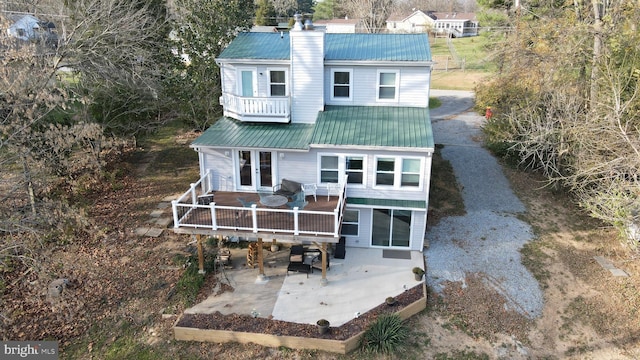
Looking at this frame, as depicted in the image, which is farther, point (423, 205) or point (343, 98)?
point (343, 98)

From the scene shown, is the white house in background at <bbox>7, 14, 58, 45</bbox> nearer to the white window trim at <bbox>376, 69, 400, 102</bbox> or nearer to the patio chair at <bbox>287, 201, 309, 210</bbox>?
the patio chair at <bbox>287, 201, 309, 210</bbox>

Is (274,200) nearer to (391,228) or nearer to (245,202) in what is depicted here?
(245,202)

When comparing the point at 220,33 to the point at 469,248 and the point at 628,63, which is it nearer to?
the point at 469,248

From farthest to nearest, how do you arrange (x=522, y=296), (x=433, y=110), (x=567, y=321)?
(x=433, y=110), (x=522, y=296), (x=567, y=321)

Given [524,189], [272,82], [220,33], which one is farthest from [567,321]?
[220,33]

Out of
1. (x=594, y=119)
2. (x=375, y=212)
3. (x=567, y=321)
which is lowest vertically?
(x=567, y=321)

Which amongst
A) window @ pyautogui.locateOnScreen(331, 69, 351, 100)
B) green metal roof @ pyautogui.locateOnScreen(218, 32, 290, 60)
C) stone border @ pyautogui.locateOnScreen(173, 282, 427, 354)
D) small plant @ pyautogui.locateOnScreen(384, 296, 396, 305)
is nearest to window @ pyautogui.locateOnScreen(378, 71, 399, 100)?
window @ pyautogui.locateOnScreen(331, 69, 351, 100)
